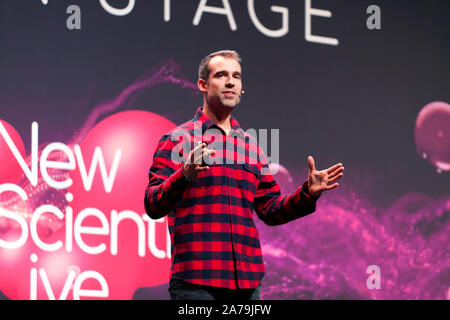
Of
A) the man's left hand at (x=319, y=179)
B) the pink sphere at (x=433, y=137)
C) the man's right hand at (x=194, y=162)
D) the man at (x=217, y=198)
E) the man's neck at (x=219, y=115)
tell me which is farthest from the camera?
the pink sphere at (x=433, y=137)

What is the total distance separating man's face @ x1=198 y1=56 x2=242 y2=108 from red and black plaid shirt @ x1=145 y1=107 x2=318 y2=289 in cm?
8

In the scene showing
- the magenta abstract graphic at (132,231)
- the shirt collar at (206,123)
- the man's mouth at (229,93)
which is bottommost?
the magenta abstract graphic at (132,231)

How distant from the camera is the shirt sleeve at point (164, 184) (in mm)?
1892

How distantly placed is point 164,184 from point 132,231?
144 cm

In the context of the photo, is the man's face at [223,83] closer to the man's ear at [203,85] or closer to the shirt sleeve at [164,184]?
the man's ear at [203,85]

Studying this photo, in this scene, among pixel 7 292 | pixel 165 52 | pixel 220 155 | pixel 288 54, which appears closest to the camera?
pixel 220 155

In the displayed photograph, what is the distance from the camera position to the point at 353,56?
3971 millimetres

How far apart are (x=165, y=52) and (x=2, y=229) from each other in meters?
Result: 1.28

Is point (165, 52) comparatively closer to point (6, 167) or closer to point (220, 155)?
point (6, 167)

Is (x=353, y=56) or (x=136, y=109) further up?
(x=353, y=56)

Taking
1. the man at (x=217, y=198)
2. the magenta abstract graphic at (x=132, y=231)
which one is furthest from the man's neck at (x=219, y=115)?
the magenta abstract graphic at (x=132, y=231)

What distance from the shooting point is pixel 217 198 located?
6.67ft

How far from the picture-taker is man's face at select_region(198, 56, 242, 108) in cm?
218

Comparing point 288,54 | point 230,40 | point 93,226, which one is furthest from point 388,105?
point 93,226
